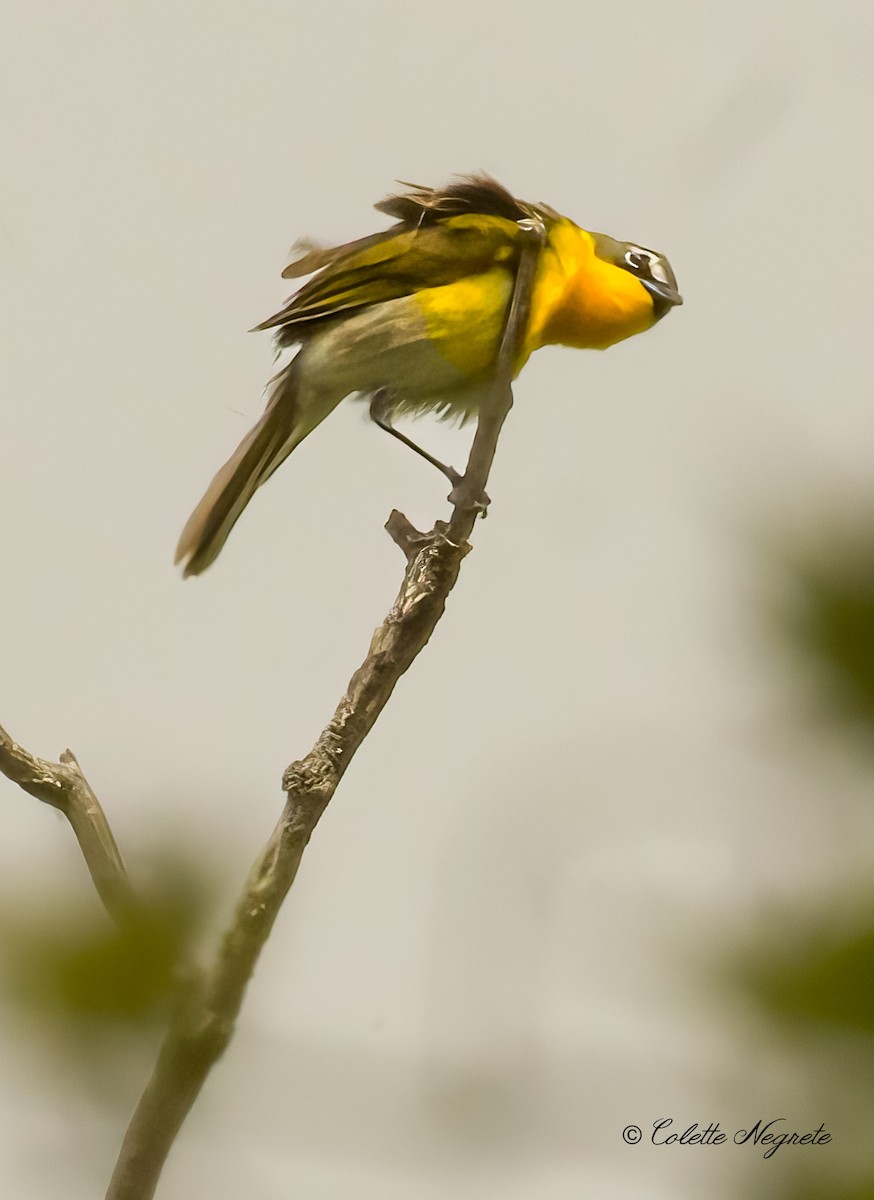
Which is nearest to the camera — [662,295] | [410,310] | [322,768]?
[322,768]

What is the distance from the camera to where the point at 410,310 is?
1.86 m

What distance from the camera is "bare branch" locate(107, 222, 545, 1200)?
0.65 metres

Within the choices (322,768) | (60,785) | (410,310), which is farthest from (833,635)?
(410,310)

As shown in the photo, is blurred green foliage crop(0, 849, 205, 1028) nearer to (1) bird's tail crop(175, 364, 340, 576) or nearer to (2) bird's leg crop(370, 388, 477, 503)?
(1) bird's tail crop(175, 364, 340, 576)

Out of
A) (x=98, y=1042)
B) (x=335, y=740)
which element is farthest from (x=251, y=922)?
(x=335, y=740)

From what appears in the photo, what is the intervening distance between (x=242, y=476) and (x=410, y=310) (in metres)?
0.36

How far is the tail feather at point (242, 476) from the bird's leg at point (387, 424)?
0.48 feet

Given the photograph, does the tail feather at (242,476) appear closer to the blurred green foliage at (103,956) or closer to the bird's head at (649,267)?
the bird's head at (649,267)

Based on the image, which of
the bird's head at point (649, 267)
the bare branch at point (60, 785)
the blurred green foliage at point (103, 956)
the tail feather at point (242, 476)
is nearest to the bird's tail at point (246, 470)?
the tail feather at point (242, 476)

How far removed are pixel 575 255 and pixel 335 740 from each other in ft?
3.07

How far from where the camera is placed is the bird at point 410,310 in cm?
184

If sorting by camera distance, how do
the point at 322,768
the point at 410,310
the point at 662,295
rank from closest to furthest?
the point at 322,768 → the point at 410,310 → the point at 662,295

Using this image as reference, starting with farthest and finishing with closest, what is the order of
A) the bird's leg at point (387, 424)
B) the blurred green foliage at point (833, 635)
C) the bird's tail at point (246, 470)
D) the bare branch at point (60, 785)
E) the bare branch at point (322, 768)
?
the bird's leg at point (387, 424) < the bird's tail at point (246, 470) < the bare branch at point (60, 785) < the bare branch at point (322, 768) < the blurred green foliage at point (833, 635)

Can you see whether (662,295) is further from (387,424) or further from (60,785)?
(60,785)
